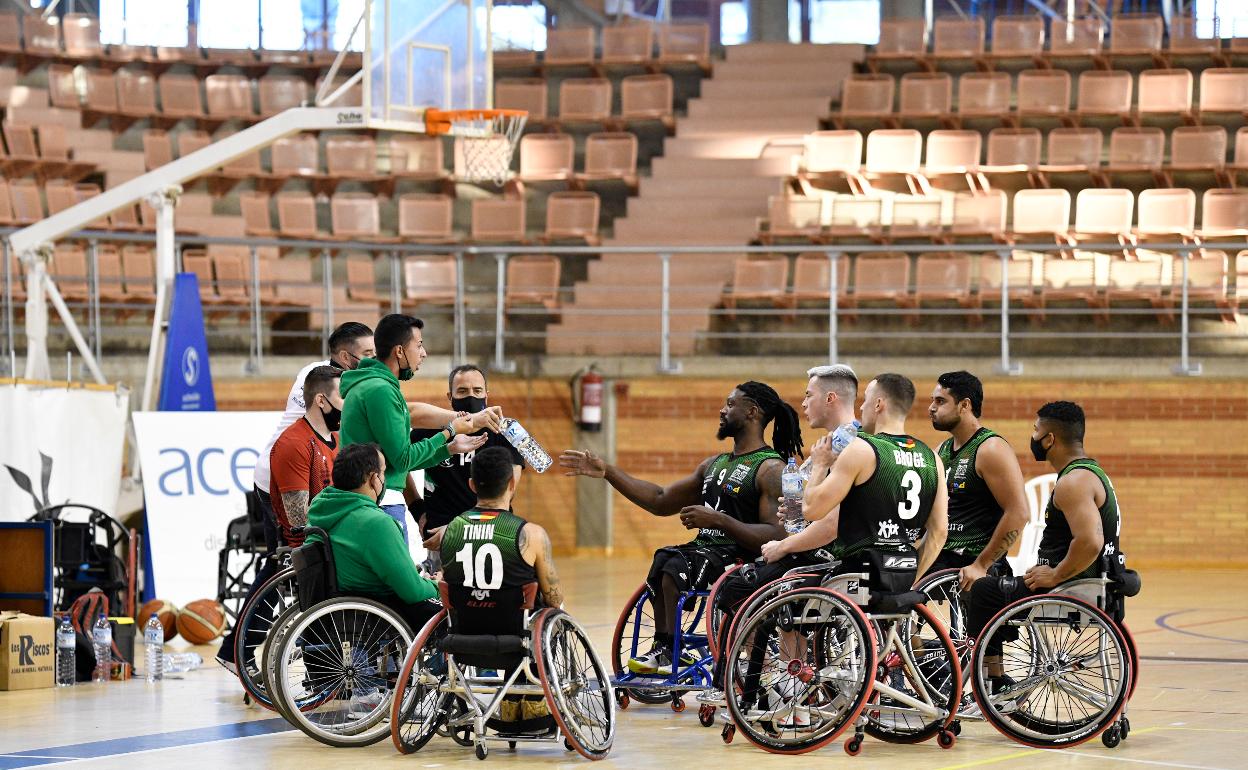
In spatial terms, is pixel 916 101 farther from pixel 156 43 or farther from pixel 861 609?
pixel 861 609

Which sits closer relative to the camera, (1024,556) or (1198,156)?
(1024,556)

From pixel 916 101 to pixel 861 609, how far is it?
13820 millimetres

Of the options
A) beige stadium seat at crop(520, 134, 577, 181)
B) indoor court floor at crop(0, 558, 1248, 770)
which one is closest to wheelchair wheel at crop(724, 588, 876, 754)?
indoor court floor at crop(0, 558, 1248, 770)

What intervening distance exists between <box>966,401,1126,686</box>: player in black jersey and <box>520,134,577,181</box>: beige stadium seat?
42.8 feet

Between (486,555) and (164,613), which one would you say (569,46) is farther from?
(486,555)

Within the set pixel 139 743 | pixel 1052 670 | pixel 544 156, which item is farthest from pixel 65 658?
pixel 544 156

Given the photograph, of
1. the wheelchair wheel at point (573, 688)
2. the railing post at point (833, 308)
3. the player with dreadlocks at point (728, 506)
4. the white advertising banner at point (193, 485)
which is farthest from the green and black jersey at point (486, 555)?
the railing post at point (833, 308)

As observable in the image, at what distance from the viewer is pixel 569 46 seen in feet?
72.2

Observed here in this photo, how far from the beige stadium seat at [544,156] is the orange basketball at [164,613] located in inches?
389

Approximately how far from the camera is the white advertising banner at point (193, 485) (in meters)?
12.1

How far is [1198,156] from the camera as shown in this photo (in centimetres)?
1827

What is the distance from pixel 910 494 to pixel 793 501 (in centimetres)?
86

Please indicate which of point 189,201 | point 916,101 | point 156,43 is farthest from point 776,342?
point 156,43

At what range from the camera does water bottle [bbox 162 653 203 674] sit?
985cm
